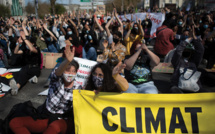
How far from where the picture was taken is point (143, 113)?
10.0ft

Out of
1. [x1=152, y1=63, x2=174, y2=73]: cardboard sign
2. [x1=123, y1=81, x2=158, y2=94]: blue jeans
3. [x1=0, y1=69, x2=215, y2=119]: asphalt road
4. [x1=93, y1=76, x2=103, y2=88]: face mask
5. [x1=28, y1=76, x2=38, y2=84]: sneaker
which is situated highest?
[x1=93, y1=76, x2=103, y2=88]: face mask

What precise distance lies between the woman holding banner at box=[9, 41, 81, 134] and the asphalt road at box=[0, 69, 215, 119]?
1.52 meters

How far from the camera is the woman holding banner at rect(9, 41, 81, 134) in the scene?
306 cm

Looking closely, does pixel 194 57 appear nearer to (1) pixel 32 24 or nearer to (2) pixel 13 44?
(2) pixel 13 44

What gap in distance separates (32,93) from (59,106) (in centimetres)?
261

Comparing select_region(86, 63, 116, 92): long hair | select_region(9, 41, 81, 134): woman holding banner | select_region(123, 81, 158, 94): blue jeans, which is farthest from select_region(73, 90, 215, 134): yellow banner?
select_region(123, 81, 158, 94): blue jeans

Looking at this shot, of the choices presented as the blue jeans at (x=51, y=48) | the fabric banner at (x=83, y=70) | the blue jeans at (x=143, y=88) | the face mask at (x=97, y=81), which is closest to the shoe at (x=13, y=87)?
the fabric banner at (x=83, y=70)

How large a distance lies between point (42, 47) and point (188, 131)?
7.61 m

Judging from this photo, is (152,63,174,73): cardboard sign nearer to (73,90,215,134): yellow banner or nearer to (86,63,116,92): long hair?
(73,90,215,134): yellow banner

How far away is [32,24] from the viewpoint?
13.9m

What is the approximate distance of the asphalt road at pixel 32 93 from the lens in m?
4.79

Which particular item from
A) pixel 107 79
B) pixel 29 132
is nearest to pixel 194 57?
pixel 107 79

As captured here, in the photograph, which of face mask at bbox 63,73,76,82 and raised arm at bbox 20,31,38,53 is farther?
raised arm at bbox 20,31,38,53

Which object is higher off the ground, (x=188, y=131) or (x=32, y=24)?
(x=32, y=24)
